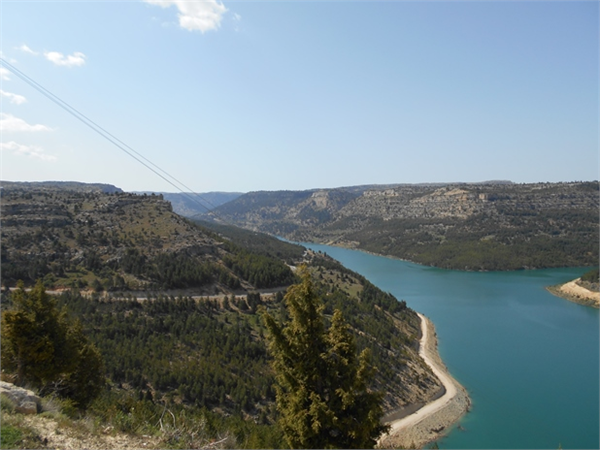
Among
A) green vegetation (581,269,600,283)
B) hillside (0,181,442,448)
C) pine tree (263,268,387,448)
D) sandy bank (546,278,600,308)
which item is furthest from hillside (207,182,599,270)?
pine tree (263,268,387,448)

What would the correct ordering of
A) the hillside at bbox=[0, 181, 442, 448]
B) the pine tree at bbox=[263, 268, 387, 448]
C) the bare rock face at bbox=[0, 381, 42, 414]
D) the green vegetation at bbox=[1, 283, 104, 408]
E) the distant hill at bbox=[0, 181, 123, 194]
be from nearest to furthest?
the bare rock face at bbox=[0, 381, 42, 414] → the pine tree at bbox=[263, 268, 387, 448] → the green vegetation at bbox=[1, 283, 104, 408] → the hillside at bbox=[0, 181, 442, 448] → the distant hill at bbox=[0, 181, 123, 194]

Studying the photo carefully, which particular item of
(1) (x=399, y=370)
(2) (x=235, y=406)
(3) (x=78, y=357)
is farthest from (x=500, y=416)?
(3) (x=78, y=357)

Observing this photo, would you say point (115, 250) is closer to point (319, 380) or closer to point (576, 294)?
point (319, 380)

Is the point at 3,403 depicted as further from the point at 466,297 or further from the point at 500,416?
the point at 466,297

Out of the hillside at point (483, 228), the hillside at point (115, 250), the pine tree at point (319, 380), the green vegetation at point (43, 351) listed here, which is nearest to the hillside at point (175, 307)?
the hillside at point (115, 250)

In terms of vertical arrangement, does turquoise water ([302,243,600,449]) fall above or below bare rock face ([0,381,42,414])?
below

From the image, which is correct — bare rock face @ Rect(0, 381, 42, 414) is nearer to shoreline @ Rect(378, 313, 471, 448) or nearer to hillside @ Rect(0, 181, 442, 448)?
hillside @ Rect(0, 181, 442, 448)

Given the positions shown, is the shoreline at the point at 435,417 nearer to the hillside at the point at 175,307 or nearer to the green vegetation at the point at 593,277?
the hillside at the point at 175,307
